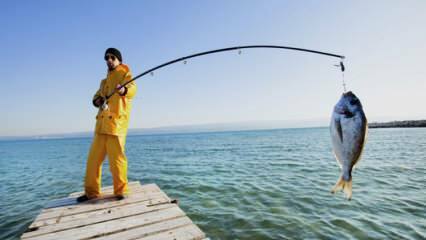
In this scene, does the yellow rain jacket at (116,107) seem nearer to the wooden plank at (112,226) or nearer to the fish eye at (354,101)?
the wooden plank at (112,226)

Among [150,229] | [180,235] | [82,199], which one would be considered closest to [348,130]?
[180,235]

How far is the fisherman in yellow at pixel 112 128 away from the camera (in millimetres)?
4423

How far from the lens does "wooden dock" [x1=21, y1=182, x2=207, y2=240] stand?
3.13 metres

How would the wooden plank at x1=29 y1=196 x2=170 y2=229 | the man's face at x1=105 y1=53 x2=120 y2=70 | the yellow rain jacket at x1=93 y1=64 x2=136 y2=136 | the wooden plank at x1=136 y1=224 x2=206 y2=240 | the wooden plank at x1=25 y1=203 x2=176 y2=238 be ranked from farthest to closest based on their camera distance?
the man's face at x1=105 y1=53 x2=120 y2=70, the yellow rain jacket at x1=93 y1=64 x2=136 y2=136, the wooden plank at x1=29 y1=196 x2=170 y2=229, the wooden plank at x1=25 y1=203 x2=176 y2=238, the wooden plank at x1=136 y1=224 x2=206 y2=240

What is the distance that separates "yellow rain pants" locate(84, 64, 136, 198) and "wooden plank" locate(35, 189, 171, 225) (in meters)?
0.28

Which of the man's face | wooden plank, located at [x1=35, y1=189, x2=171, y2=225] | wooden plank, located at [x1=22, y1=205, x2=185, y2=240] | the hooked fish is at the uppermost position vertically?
the man's face

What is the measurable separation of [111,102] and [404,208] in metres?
7.67

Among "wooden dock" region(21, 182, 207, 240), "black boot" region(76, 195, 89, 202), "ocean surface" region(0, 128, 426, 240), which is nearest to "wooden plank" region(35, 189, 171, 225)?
"wooden dock" region(21, 182, 207, 240)

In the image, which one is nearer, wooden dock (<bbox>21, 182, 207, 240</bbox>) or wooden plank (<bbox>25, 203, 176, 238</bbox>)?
wooden dock (<bbox>21, 182, 207, 240</bbox>)

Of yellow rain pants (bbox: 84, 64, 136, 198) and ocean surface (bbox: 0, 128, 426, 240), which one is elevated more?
yellow rain pants (bbox: 84, 64, 136, 198)

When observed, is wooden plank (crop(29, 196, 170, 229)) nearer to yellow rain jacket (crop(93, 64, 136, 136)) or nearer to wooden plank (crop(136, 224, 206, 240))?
wooden plank (crop(136, 224, 206, 240))

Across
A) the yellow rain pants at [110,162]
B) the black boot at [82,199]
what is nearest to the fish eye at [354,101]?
the yellow rain pants at [110,162]

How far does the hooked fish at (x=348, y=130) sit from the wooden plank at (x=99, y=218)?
295 cm

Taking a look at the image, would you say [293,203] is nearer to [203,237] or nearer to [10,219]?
[203,237]
